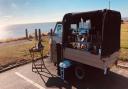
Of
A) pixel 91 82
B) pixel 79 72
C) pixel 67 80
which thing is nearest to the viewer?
pixel 91 82

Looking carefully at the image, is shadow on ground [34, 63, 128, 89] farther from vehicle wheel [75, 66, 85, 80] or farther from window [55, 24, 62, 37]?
window [55, 24, 62, 37]

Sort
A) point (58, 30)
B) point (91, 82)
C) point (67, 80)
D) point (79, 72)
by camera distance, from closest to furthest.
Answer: point (91, 82), point (79, 72), point (67, 80), point (58, 30)

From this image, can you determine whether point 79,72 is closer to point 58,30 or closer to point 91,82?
point 91,82

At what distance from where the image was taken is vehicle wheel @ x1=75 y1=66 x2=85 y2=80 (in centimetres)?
801

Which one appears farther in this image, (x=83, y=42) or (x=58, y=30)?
(x=58, y=30)

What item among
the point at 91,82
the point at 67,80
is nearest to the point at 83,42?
the point at 91,82

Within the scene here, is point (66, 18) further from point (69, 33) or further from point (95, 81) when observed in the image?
point (95, 81)

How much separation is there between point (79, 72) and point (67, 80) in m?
0.66

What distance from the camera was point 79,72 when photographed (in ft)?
27.2

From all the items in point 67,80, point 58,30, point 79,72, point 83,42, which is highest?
point 58,30

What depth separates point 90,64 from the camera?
291 inches

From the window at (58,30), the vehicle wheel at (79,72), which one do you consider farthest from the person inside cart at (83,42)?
the window at (58,30)

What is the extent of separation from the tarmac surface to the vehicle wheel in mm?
174

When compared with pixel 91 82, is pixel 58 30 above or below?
above
